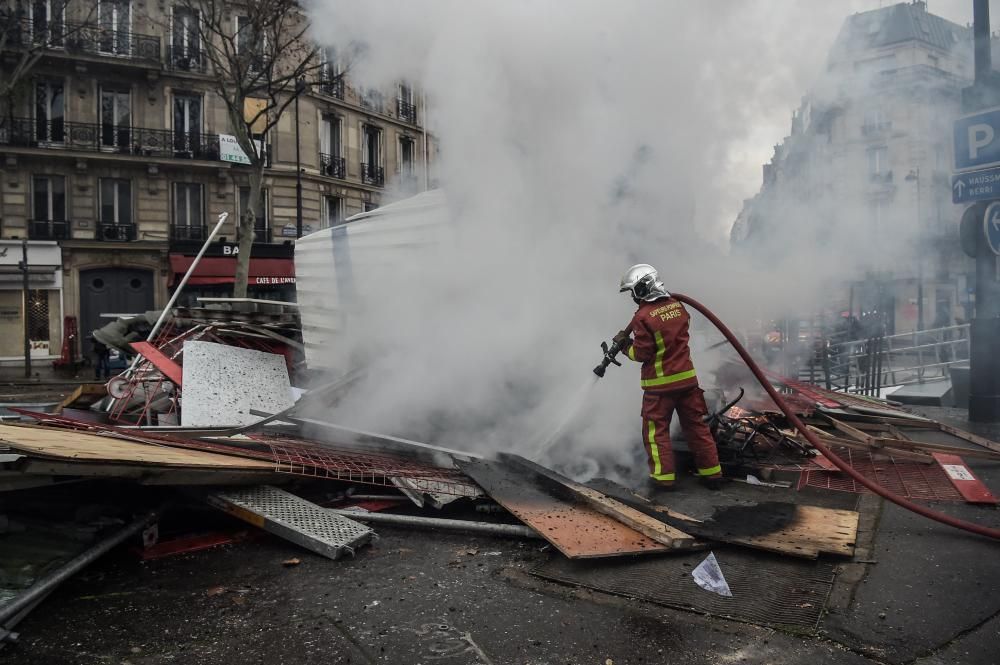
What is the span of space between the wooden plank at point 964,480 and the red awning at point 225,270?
18.2 meters

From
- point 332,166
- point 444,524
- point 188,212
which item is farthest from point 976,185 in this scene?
point 188,212

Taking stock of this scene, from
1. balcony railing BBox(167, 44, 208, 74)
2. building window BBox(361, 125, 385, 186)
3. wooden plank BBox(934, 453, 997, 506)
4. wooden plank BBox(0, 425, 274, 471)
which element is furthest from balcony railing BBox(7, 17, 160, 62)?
wooden plank BBox(934, 453, 997, 506)

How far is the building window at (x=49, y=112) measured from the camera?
19.9 meters

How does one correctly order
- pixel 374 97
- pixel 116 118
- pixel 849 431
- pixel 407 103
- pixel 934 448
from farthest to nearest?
pixel 116 118, pixel 374 97, pixel 407 103, pixel 849 431, pixel 934 448

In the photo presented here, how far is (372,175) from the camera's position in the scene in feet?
69.5

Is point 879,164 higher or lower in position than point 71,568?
higher

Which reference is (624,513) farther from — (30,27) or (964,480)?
(30,27)

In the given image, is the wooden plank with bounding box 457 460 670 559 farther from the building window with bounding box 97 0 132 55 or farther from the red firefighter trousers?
the building window with bounding box 97 0 132 55

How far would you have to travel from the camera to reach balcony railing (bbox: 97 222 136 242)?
20359 millimetres

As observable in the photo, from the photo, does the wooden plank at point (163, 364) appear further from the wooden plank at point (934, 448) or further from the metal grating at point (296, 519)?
the wooden plank at point (934, 448)

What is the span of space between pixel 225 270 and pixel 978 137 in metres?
19.3

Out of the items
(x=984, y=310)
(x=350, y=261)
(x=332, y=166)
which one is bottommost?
(x=984, y=310)

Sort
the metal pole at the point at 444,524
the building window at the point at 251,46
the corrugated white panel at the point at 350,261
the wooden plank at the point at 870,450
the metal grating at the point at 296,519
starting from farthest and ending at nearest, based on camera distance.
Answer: the building window at the point at 251,46 → the corrugated white panel at the point at 350,261 → the wooden plank at the point at 870,450 → the metal pole at the point at 444,524 → the metal grating at the point at 296,519

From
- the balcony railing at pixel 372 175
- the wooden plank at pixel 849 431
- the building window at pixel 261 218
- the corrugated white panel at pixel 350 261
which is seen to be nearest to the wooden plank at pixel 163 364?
the corrugated white panel at pixel 350 261
